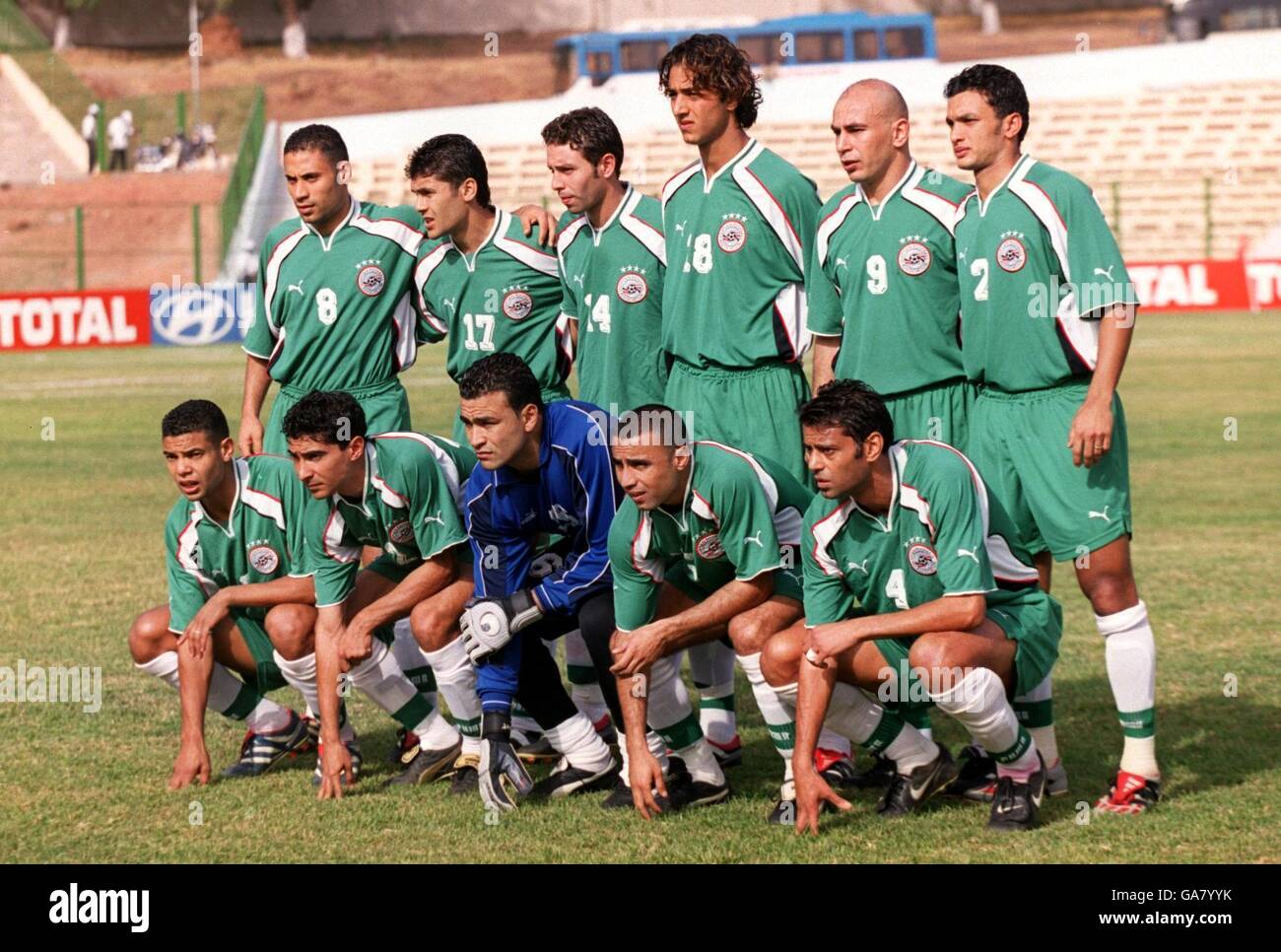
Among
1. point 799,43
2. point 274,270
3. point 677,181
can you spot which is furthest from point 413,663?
point 799,43

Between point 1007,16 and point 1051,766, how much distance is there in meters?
59.3

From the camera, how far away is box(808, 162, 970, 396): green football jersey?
5.86 metres

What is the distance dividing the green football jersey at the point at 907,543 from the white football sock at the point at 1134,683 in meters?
0.37

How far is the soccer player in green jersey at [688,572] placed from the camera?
5449 millimetres

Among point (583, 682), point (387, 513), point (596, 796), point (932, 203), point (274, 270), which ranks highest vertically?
point (932, 203)

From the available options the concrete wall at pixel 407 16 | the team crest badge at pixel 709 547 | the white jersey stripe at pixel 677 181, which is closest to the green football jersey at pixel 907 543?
the team crest badge at pixel 709 547

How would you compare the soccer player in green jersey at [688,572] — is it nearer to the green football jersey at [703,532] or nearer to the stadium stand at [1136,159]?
the green football jersey at [703,532]

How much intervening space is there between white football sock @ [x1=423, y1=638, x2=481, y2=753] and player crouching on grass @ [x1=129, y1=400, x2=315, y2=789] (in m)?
0.47

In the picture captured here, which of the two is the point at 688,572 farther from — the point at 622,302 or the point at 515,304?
the point at 515,304

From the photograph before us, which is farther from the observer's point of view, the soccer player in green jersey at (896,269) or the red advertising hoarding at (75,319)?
the red advertising hoarding at (75,319)

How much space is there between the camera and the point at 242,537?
20.8ft

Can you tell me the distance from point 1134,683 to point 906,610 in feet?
2.70
